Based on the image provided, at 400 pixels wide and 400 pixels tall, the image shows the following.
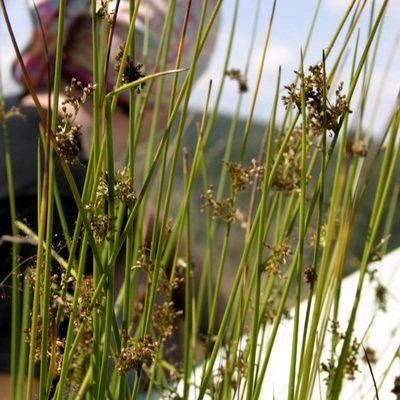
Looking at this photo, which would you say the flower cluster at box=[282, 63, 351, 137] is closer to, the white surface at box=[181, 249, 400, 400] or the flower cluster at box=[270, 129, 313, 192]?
the flower cluster at box=[270, 129, 313, 192]

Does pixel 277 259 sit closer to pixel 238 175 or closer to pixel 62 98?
pixel 238 175

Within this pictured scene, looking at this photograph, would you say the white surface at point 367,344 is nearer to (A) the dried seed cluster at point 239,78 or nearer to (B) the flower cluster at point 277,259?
(A) the dried seed cluster at point 239,78

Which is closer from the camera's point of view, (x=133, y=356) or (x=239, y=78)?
(x=133, y=356)

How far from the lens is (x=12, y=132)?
162 centimetres

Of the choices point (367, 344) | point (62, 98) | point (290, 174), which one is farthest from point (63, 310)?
point (62, 98)

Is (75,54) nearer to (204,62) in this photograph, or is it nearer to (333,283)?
(204,62)

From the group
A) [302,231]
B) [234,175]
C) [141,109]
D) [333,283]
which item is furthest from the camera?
[141,109]

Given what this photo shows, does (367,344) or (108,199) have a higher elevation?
(108,199)

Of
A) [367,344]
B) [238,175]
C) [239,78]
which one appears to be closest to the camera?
[238,175]

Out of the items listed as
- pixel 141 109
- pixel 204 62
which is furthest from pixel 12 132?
pixel 141 109

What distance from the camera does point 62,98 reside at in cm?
184

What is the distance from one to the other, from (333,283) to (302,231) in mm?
109

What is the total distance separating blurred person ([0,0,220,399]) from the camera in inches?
55.7

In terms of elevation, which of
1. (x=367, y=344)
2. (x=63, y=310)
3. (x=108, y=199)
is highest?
(x=108, y=199)
